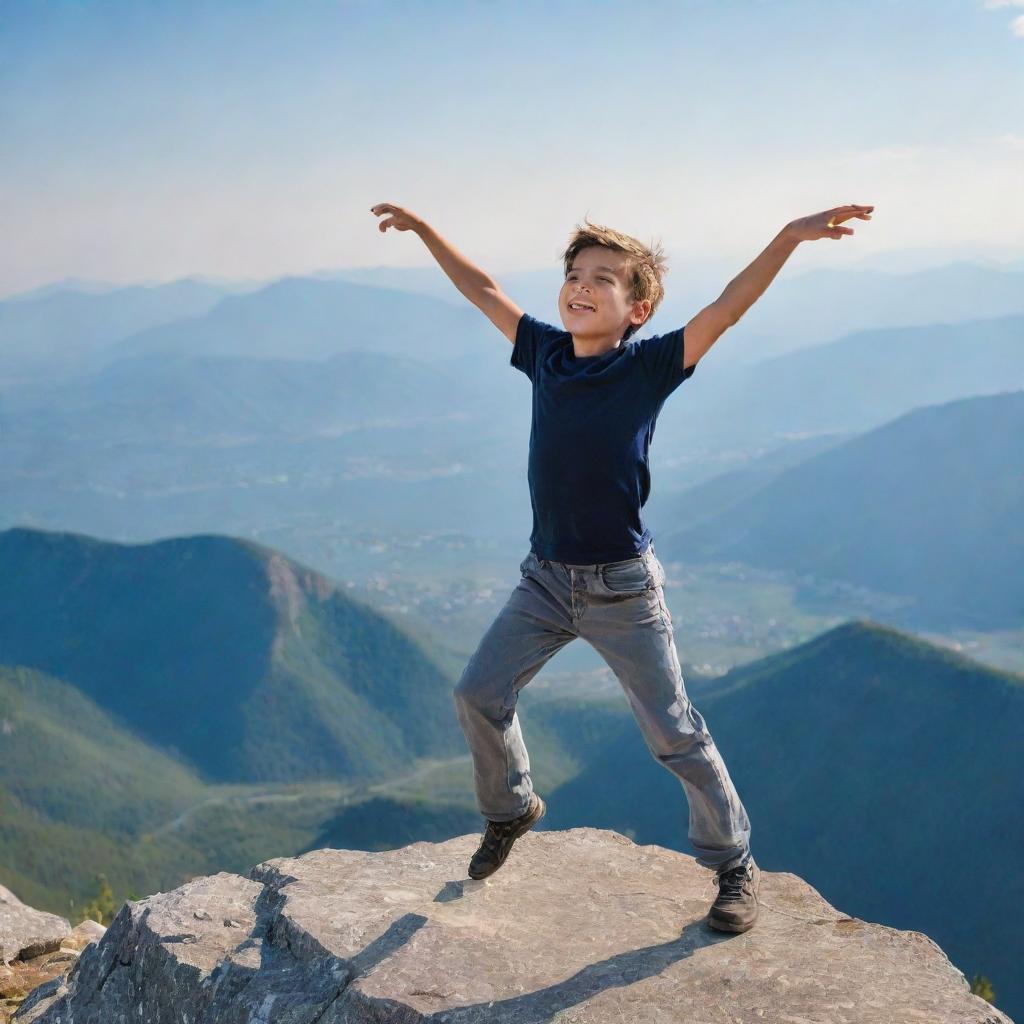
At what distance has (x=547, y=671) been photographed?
649 feet

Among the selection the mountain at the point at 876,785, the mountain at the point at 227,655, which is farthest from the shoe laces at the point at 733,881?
the mountain at the point at 227,655

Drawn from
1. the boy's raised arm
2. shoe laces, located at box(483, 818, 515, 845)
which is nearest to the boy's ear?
the boy's raised arm

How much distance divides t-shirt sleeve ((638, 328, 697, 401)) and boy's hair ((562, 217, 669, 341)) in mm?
421

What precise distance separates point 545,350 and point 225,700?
160m

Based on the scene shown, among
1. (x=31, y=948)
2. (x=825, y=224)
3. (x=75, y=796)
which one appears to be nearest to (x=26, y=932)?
(x=31, y=948)

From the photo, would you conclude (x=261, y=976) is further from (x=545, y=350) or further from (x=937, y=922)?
(x=937, y=922)

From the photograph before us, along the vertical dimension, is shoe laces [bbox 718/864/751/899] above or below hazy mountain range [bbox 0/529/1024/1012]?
above

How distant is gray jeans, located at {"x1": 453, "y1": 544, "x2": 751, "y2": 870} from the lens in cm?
624

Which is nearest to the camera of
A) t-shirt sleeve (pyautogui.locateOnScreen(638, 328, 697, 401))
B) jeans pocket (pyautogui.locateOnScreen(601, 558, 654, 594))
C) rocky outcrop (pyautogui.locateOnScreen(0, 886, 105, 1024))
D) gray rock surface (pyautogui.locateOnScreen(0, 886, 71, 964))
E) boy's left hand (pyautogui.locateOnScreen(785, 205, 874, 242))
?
boy's left hand (pyautogui.locateOnScreen(785, 205, 874, 242))

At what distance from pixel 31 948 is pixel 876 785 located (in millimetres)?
87367

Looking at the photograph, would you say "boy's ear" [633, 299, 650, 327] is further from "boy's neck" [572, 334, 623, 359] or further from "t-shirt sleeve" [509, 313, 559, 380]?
"t-shirt sleeve" [509, 313, 559, 380]

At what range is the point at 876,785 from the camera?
287ft

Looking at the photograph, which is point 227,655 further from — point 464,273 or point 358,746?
point 464,273

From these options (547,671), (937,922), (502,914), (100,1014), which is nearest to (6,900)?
(100,1014)
